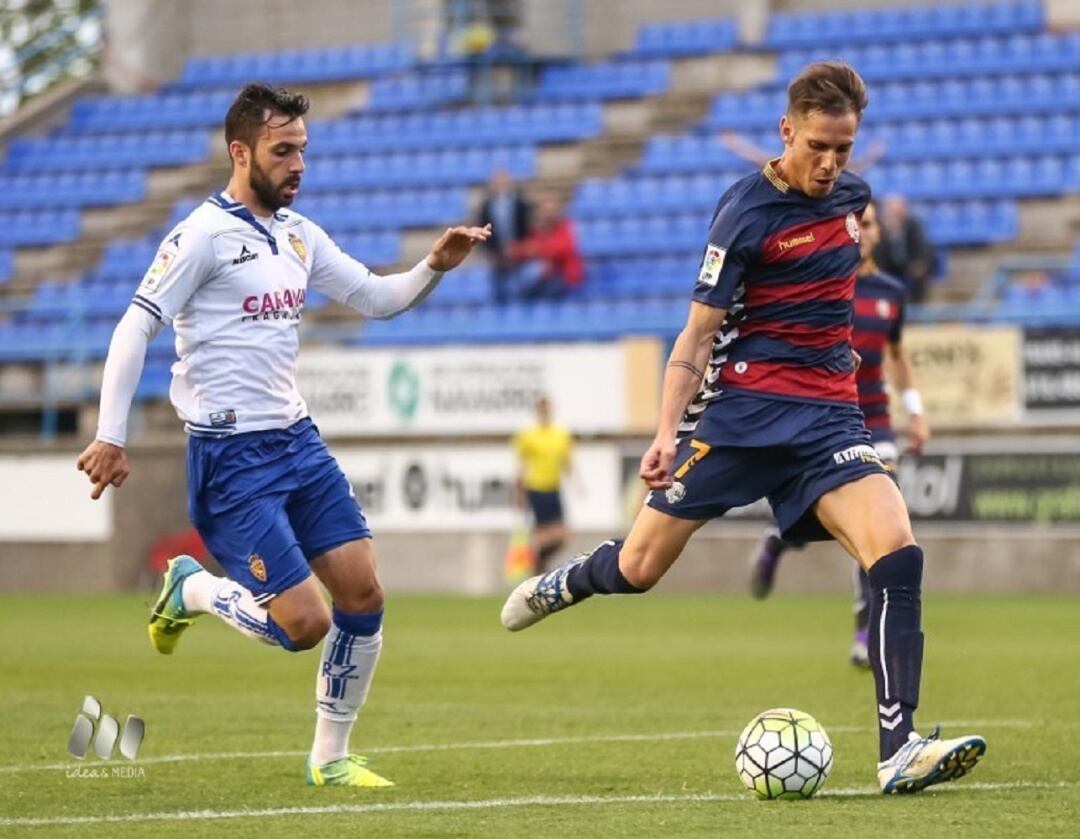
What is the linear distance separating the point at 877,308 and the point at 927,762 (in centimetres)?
562

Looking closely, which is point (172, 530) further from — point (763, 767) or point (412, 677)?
point (763, 767)

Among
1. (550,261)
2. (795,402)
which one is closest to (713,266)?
(795,402)

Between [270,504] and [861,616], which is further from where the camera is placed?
[861,616]

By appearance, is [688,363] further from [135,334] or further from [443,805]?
[135,334]

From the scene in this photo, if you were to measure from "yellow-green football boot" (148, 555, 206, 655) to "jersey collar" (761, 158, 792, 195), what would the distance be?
2.64 metres

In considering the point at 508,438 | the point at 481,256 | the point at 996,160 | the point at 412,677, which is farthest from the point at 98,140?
the point at 412,677

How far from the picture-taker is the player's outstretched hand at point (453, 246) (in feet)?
28.0

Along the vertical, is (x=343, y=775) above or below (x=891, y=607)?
below

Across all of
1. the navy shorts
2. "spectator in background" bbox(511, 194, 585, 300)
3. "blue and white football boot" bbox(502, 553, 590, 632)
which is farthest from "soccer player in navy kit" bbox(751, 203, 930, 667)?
"spectator in background" bbox(511, 194, 585, 300)

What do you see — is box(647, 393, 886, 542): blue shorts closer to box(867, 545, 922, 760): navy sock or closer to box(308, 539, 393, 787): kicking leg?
box(867, 545, 922, 760): navy sock

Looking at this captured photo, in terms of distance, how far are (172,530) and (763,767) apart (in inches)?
732

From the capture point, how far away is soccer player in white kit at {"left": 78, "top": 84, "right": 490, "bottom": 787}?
26.6 feet

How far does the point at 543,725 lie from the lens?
35.2ft

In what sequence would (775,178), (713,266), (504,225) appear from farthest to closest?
(504,225)
(775,178)
(713,266)
